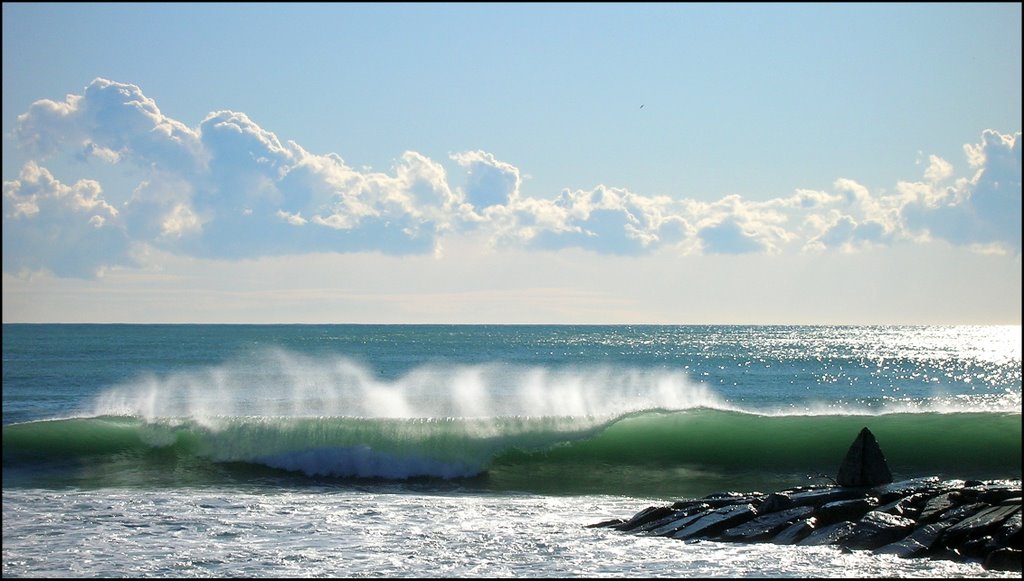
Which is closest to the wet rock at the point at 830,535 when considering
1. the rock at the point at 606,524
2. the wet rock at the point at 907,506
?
the wet rock at the point at 907,506

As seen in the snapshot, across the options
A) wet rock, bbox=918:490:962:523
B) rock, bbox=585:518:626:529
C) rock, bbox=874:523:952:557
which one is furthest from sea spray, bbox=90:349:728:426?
rock, bbox=874:523:952:557

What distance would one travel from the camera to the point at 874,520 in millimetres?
11727

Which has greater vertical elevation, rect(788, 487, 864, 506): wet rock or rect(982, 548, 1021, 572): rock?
rect(788, 487, 864, 506): wet rock

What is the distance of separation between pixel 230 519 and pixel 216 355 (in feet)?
220

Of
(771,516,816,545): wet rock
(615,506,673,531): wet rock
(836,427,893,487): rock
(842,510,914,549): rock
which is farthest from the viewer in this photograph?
(836,427,893,487): rock

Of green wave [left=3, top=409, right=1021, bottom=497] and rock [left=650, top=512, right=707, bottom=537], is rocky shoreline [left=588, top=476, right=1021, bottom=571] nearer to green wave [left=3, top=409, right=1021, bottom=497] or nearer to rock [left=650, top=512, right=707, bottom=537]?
rock [left=650, top=512, right=707, bottom=537]

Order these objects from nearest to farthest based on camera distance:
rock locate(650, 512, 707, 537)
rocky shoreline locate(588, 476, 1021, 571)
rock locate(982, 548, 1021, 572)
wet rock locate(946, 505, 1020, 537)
Result: rock locate(982, 548, 1021, 572) < rocky shoreline locate(588, 476, 1021, 571) < wet rock locate(946, 505, 1020, 537) < rock locate(650, 512, 707, 537)

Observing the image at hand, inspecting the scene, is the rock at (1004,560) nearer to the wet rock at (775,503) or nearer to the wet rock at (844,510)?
the wet rock at (844,510)

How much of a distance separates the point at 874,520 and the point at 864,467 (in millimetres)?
2361

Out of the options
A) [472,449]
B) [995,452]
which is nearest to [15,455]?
Answer: [472,449]

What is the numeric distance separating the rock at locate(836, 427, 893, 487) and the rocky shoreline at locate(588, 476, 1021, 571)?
→ 281mm

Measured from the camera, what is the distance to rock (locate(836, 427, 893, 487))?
13977mm

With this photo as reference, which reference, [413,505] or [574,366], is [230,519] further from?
[574,366]

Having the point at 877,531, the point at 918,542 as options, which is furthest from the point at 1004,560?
the point at 877,531
